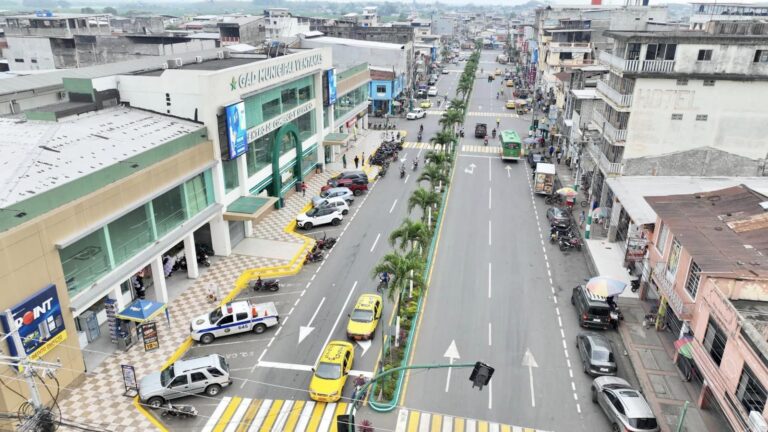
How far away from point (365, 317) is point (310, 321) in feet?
12.1

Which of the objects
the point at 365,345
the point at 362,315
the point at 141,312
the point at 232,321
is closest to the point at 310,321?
the point at 362,315

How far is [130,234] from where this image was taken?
97.1 feet

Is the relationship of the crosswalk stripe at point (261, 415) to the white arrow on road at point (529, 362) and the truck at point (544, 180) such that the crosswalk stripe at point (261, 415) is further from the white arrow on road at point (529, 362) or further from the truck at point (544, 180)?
the truck at point (544, 180)

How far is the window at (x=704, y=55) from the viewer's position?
1516 inches

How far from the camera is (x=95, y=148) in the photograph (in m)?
29.6

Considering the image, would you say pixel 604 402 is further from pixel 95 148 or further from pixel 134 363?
pixel 95 148

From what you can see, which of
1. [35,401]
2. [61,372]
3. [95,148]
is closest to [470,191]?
[95,148]

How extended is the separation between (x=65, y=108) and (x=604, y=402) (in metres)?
37.7

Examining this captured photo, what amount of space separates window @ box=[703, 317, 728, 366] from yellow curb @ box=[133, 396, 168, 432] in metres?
24.6

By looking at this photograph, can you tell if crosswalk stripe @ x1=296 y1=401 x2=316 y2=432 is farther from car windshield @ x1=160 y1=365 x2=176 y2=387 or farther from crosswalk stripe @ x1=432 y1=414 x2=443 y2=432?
car windshield @ x1=160 y1=365 x2=176 y2=387

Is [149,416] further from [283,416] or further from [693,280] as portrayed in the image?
[693,280]

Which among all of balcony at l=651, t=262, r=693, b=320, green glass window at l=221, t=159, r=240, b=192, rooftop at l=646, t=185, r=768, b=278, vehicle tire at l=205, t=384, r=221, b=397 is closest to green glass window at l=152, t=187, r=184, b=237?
green glass window at l=221, t=159, r=240, b=192

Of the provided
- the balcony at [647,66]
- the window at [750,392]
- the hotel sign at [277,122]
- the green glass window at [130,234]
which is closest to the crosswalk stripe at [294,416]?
the green glass window at [130,234]

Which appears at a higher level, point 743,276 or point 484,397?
point 743,276
